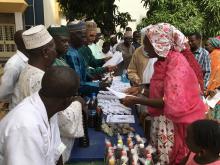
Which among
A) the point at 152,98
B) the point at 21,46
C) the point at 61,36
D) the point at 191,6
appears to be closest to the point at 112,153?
the point at 152,98

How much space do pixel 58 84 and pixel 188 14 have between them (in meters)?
10.6

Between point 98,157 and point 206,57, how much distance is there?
9.61 ft

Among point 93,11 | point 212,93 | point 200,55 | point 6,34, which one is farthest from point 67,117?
point 6,34

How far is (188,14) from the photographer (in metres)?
11.6

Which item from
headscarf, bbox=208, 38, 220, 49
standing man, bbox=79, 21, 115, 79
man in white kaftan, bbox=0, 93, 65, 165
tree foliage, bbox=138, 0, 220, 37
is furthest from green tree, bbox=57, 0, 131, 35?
man in white kaftan, bbox=0, 93, 65, 165

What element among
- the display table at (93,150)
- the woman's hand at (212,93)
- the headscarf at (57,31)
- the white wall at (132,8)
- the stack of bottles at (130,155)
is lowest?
the display table at (93,150)

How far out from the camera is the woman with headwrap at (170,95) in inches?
101

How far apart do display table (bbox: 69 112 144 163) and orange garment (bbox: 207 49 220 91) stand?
2360 mm

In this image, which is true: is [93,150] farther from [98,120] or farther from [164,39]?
[164,39]

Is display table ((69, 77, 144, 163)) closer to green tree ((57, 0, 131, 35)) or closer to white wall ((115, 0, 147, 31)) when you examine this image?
green tree ((57, 0, 131, 35))

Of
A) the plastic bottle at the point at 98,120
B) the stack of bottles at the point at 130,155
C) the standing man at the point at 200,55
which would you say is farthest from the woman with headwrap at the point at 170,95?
the standing man at the point at 200,55

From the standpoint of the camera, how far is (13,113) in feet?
5.13

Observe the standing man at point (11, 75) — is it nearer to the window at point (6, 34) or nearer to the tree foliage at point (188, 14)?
the tree foliage at point (188, 14)

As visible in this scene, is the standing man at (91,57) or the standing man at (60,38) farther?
the standing man at (91,57)
